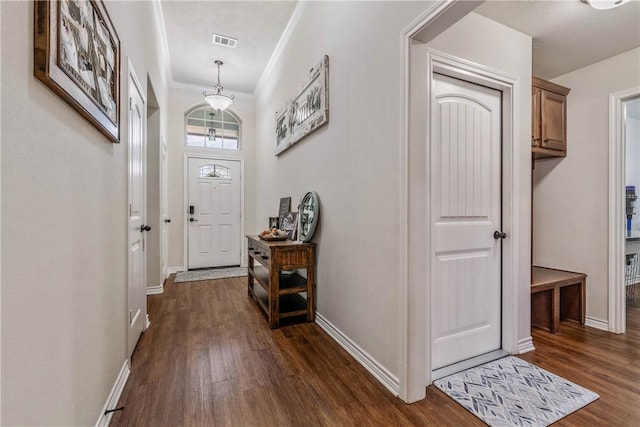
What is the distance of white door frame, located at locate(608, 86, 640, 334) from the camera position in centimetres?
252

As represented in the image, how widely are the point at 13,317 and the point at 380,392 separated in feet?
5.41

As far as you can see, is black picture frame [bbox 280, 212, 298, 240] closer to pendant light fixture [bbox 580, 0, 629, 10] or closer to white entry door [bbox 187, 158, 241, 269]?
white entry door [bbox 187, 158, 241, 269]

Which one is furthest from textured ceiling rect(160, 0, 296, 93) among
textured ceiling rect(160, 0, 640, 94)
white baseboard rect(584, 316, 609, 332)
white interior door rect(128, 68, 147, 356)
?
white baseboard rect(584, 316, 609, 332)

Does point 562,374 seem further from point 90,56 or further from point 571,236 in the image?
point 90,56

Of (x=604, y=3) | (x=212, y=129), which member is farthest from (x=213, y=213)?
(x=604, y=3)

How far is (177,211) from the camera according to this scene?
15.9 ft

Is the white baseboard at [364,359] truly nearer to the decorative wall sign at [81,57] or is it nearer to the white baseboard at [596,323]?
the decorative wall sign at [81,57]

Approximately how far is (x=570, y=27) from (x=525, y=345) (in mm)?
2527

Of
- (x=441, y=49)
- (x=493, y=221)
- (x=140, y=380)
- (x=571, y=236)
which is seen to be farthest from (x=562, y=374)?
(x=140, y=380)

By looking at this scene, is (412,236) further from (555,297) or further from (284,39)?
(284,39)

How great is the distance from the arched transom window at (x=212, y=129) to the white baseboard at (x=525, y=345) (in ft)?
16.3

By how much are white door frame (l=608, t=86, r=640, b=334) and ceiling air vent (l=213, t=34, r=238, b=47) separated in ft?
13.5

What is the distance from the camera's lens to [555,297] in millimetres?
2518

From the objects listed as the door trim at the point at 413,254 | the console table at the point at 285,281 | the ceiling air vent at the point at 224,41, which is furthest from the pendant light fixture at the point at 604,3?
the ceiling air vent at the point at 224,41
